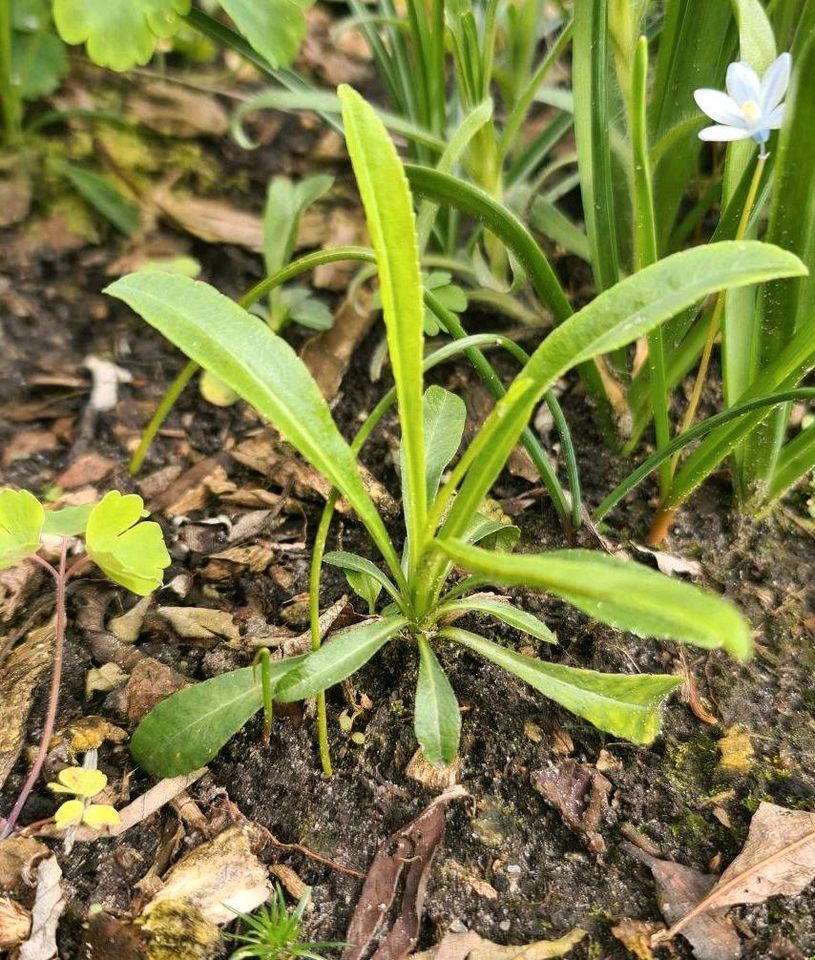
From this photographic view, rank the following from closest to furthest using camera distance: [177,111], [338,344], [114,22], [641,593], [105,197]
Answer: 1. [641,593]
2. [114,22]
3. [338,344]
4. [105,197]
5. [177,111]

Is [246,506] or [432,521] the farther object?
[246,506]

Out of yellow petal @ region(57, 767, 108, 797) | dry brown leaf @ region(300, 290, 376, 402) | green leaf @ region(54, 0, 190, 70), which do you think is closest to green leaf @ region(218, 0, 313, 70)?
green leaf @ region(54, 0, 190, 70)

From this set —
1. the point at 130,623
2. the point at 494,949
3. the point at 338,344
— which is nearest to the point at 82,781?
the point at 130,623

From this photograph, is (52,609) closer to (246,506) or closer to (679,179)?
(246,506)

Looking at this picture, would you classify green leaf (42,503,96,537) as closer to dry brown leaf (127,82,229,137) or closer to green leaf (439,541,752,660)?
green leaf (439,541,752,660)

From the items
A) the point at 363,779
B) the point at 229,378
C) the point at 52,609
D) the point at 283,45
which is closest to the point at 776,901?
the point at 363,779

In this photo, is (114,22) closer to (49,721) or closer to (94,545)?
(94,545)
